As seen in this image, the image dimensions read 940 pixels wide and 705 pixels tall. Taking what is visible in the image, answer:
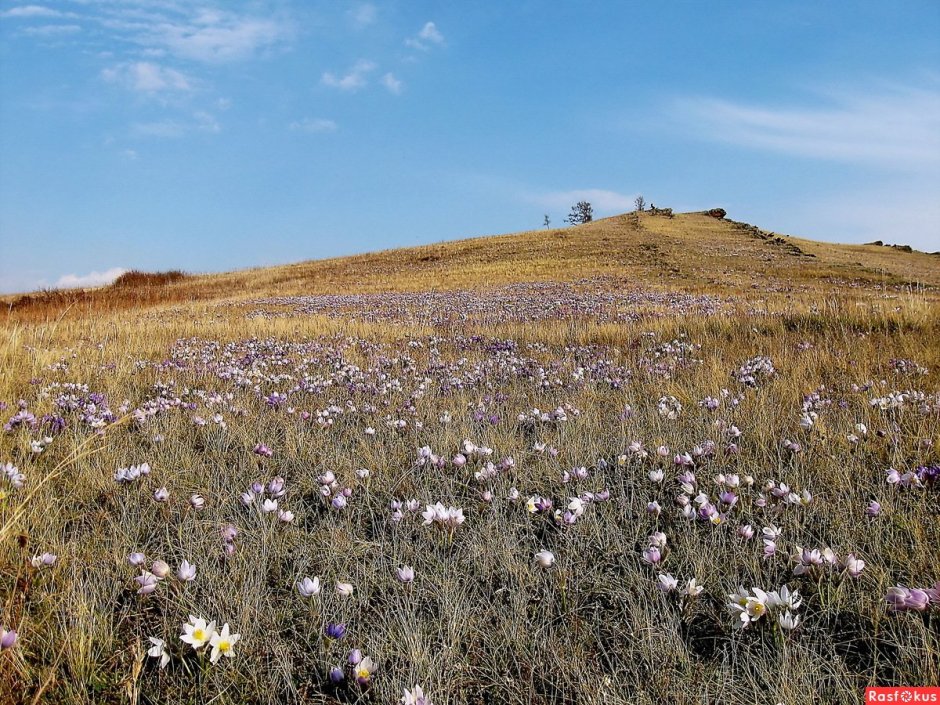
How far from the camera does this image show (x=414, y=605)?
2.27 meters

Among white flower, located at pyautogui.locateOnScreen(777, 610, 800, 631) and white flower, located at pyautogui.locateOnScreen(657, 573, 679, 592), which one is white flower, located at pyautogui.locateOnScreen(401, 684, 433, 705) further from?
white flower, located at pyautogui.locateOnScreen(777, 610, 800, 631)

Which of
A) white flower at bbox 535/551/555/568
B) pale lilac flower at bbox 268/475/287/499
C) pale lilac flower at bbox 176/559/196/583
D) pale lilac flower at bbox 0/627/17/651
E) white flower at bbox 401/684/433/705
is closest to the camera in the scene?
white flower at bbox 401/684/433/705

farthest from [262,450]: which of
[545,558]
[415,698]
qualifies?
[415,698]

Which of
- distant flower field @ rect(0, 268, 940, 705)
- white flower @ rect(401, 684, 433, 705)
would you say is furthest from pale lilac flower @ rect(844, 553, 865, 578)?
white flower @ rect(401, 684, 433, 705)

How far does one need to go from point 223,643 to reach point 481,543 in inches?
49.8

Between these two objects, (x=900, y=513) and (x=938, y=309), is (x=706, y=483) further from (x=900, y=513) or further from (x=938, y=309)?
(x=938, y=309)

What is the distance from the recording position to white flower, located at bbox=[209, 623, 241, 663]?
1923 mm

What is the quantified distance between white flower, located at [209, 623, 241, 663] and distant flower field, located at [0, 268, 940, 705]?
0.04 ft

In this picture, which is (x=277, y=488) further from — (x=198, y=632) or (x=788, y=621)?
(x=788, y=621)

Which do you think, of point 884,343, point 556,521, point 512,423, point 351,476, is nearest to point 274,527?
point 351,476

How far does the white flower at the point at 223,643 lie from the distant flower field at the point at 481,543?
0.4 inches

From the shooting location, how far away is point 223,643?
6.42 ft

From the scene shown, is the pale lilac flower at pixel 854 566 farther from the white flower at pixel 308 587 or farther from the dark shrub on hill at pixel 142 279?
the dark shrub on hill at pixel 142 279

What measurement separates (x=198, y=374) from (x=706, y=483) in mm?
6425
